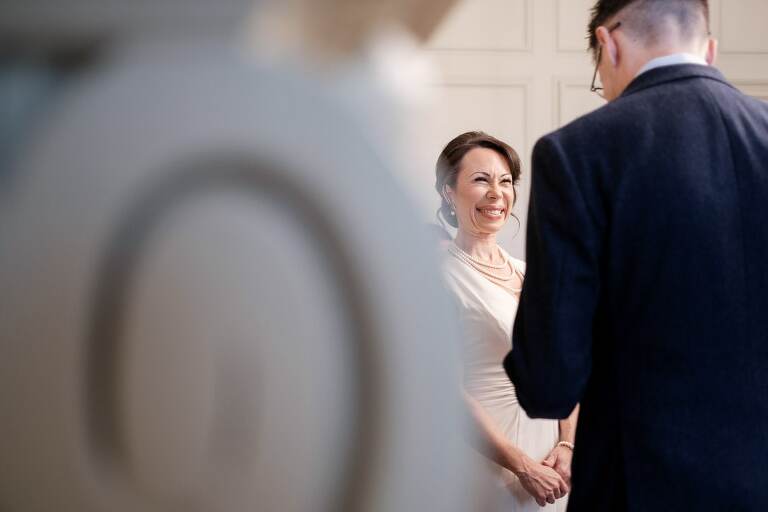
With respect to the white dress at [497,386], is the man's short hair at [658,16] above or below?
above

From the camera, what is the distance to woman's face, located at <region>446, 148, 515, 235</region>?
1514mm

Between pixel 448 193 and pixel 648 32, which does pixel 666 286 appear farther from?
pixel 448 193

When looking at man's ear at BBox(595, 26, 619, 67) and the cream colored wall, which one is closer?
man's ear at BBox(595, 26, 619, 67)

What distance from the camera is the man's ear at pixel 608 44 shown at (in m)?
0.88

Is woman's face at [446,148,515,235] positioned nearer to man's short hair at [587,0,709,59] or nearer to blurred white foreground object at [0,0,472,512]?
man's short hair at [587,0,709,59]

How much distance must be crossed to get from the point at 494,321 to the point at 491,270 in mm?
163

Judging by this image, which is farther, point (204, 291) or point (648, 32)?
point (648, 32)

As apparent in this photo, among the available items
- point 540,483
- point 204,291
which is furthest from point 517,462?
point 204,291

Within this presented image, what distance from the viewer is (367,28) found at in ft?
0.69

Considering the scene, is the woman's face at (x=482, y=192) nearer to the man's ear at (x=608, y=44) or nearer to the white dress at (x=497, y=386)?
the white dress at (x=497, y=386)

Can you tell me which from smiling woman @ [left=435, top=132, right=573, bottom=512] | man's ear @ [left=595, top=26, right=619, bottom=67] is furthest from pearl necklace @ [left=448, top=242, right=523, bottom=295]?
man's ear @ [left=595, top=26, right=619, bottom=67]

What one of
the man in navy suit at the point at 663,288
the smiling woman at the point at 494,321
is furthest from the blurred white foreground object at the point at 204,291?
the smiling woman at the point at 494,321

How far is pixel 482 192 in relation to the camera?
1534 millimetres

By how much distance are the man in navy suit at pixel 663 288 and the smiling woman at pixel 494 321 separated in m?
0.41
